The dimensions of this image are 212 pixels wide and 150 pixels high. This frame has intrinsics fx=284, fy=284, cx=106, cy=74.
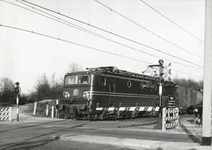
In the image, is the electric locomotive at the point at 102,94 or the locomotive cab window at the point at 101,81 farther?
the locomotive cab window at the point at 101,81

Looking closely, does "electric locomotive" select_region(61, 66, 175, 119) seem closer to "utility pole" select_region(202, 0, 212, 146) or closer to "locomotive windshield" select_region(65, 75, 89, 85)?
"locomotive windshield" select_region(65, 75, 89, 85)

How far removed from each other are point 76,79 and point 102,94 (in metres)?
2.44

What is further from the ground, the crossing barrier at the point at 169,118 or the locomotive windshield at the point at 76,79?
the locomotive windshield at the point at 76,79

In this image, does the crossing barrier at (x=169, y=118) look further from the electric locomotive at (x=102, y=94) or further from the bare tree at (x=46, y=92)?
the bare tree at (x=46, y=92)

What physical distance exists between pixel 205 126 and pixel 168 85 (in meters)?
21.2

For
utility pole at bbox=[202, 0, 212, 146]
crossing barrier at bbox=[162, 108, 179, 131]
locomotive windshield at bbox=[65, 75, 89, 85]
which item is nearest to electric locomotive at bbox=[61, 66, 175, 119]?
locomotive windshield at bbox=[65, 75, 89, 85]

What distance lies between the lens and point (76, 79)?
72.0 feet

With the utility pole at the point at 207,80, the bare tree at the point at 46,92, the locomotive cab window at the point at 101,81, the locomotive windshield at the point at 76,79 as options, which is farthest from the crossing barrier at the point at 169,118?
the bare tree at the point at 46,92

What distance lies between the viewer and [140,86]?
25.8m

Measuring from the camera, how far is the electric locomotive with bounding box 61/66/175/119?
2070 cm

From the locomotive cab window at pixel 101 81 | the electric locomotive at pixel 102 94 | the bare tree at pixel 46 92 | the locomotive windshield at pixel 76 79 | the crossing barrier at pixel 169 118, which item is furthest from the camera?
the bare tree at pixel 46 92

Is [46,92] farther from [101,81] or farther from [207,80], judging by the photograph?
[207,80]

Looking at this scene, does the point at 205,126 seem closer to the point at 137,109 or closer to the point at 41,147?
the point at 41,147

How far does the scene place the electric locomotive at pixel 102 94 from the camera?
2070 centimetres
